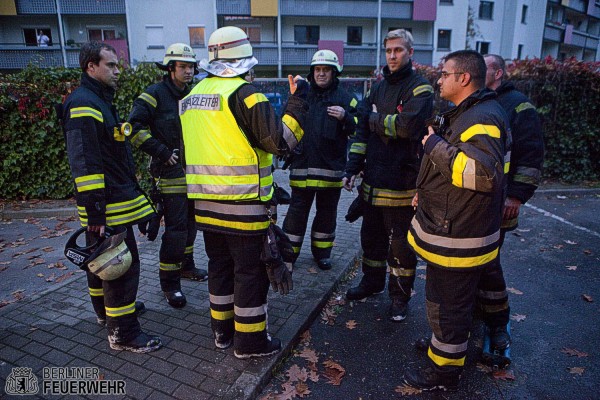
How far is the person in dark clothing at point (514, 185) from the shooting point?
10.7ft

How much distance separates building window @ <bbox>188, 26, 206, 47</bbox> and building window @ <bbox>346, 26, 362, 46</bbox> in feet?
34.5

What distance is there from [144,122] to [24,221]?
177 inches

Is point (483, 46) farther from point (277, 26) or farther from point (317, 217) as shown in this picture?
point (317, 217)

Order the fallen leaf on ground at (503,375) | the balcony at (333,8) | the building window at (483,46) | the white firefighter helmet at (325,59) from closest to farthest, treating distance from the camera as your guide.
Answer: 1. the fallen leaf on ground at (503,375)
2. the white firefighter helmet at (325,59)
3. the balcony at (333,8)
4. the building window at (483,46)

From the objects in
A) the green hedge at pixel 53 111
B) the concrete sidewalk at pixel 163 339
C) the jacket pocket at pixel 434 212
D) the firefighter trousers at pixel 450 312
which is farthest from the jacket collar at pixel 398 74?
the green hedge at pixel 53 111

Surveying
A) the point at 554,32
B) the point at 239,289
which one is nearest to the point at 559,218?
the point at 239,289

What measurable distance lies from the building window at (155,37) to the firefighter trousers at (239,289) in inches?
1058

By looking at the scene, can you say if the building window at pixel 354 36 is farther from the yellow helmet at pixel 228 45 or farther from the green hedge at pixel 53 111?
the yellow helmet at pixel 228 45

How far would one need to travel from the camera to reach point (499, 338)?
323 centimetres

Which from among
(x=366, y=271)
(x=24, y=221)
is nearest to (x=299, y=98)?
(x=366, y=271)

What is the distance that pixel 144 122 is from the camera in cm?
394

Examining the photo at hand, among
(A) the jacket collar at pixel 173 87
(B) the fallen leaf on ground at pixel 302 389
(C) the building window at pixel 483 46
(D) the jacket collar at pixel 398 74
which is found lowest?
(B) the fallen leaf on ground at pixel 302 389

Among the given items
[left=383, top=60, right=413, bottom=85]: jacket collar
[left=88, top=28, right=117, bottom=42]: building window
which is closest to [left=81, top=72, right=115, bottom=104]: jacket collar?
[left=383, top=60, right=413, bottom=85]: jacket collar
